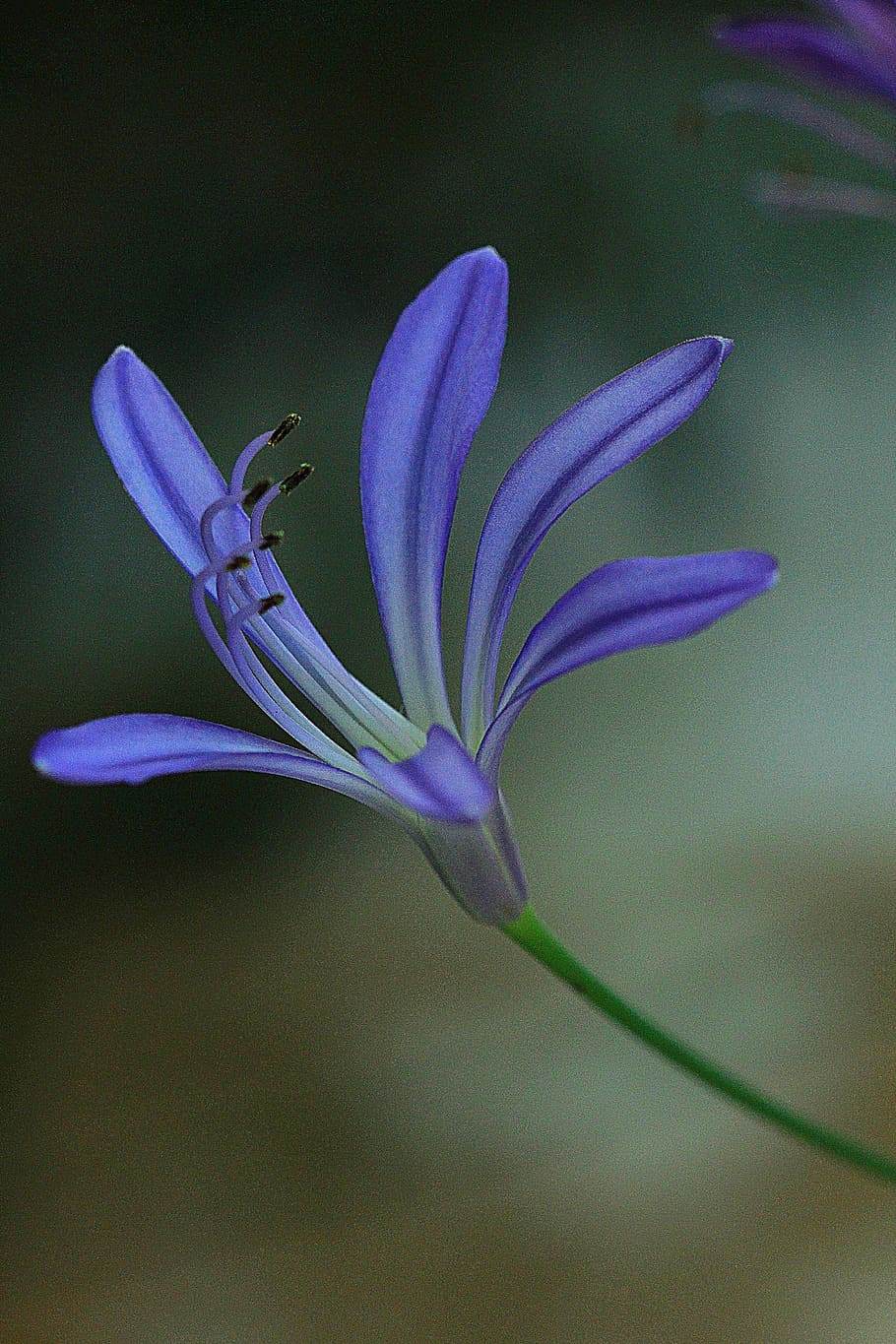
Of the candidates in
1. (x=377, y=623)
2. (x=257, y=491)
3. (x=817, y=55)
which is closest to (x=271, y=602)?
(x=257, y=491)

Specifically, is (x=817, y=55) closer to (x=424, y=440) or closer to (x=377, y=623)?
(x=424, y=440)

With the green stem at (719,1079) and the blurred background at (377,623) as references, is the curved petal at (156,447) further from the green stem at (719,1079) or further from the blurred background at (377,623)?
the blurred background at (377,623)

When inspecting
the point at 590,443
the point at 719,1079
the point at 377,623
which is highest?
the point at 377,623

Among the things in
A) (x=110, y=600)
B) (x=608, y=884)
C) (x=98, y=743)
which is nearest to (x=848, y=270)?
(x=608, y=884)

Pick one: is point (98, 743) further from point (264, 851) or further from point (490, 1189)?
point (264, 851)

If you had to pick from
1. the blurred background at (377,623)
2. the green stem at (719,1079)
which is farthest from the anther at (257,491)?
the blurred background at (377,623)

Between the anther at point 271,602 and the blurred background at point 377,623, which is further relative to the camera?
the blurred background at point 377,623

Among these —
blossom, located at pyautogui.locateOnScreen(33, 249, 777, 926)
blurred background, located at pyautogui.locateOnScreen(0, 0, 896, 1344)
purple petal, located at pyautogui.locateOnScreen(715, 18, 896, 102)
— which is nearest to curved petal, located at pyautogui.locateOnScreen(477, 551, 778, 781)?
blossom, located at pyautogui.locateOnScreen(33, 249, 777, 926)
